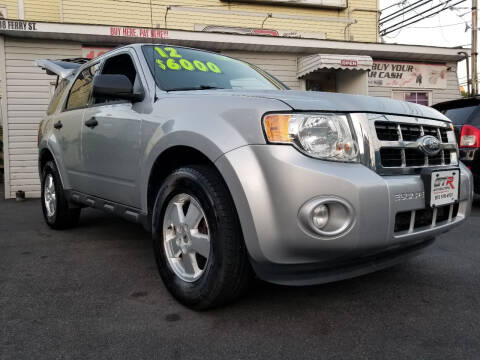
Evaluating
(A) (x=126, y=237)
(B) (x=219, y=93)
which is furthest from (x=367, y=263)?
(A) (x=126, y=237)

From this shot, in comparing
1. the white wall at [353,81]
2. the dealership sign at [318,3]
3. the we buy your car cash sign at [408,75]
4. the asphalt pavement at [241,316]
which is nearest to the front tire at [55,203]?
the asphalt pavement at [241,316]

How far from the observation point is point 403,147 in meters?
2.05

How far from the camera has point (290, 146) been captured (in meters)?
1.81

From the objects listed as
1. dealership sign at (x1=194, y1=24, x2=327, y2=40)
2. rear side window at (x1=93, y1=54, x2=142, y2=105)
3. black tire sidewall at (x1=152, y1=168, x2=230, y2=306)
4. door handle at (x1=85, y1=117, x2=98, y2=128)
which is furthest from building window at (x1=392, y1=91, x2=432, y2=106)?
black tire sidewall at (x1=152, y1=168, x2=230, y2=306)

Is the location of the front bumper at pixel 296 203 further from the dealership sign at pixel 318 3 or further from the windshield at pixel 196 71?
the dealership sign at pixel 318 3

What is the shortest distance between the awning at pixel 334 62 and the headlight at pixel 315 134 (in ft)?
25.5

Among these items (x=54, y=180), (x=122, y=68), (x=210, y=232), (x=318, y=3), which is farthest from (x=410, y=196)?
(x=318, y=3)

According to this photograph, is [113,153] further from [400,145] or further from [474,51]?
[474,51]

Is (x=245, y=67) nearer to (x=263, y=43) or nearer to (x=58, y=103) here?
(x=58, y=103)

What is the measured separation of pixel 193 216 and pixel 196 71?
1.25 meters

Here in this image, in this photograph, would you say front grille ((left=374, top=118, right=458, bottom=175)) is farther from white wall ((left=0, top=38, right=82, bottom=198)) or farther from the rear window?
white wall ((left=0, top=38, right=82, bottom=198))

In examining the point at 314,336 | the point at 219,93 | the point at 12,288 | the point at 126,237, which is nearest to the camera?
the point at 314,336

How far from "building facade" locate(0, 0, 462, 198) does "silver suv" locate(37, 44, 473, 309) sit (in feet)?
20.9

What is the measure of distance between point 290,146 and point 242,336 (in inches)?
36.7
